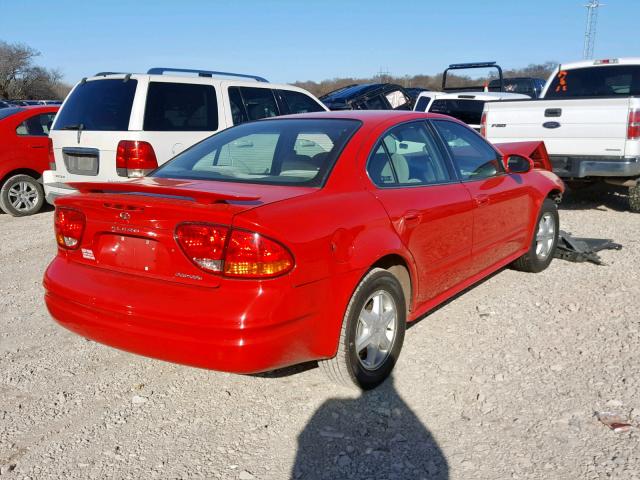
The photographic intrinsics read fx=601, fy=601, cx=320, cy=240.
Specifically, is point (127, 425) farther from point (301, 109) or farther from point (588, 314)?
point (301, 109)

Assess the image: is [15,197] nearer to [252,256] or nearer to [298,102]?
[298,102]

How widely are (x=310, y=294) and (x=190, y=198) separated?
2.44 ft

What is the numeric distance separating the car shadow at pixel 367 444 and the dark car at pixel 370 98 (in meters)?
10.6

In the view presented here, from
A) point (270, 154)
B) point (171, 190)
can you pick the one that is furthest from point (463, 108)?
point (171, 190)

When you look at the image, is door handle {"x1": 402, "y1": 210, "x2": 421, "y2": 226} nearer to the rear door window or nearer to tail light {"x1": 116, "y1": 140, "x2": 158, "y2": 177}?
tail light {"x1": 116, "y1": 140, "x2": 158, "y2": 177}

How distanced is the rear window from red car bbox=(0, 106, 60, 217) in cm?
352

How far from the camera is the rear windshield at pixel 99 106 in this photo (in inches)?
254

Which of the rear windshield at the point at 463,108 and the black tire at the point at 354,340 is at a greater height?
the rear windshield at the point at 463,108

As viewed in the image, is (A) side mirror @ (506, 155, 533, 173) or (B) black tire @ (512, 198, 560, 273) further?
(B) black tire @ (512, 198, 560, 273)

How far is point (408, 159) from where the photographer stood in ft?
12.9

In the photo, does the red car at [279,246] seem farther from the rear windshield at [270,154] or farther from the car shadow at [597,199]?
the car shadow at [597,199]

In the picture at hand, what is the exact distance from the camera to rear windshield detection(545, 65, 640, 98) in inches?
370

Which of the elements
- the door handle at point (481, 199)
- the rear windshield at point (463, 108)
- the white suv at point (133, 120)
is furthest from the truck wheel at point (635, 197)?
the white suv at point (133, 120)

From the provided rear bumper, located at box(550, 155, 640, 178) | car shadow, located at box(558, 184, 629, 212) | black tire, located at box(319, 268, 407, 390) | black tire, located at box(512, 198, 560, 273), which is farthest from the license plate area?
car shadow, located at box(558, 184, 629, 212)
